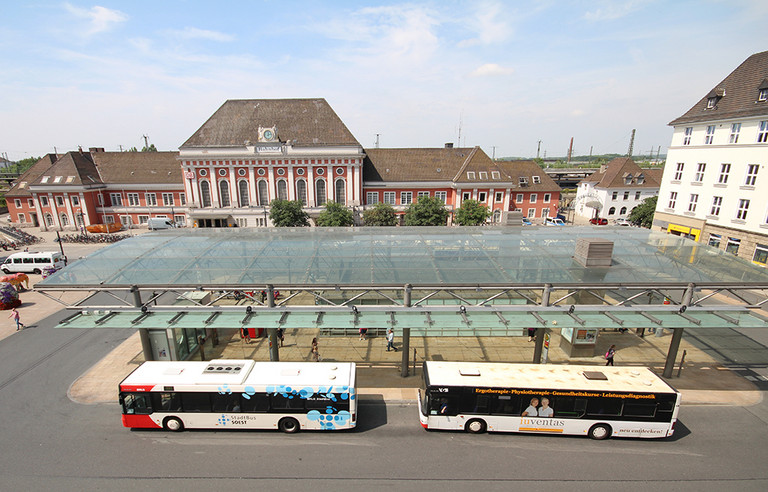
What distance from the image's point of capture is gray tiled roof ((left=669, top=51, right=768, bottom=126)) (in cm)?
2910

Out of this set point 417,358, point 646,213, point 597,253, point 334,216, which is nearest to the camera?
point 597,253

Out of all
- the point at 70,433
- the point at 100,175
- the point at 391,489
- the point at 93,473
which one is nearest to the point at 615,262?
the point at 391,489

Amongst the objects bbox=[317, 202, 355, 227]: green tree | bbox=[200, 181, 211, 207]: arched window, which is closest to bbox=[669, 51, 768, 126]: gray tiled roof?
bbox=[317, 202, 355, 227]: green tree

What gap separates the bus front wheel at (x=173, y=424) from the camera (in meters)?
11.9

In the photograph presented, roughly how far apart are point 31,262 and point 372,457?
36.3 meters

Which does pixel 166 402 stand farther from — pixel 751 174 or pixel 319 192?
pixel 751 174

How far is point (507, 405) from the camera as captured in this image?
11.5m

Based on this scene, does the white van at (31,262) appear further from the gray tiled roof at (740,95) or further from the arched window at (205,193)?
the gray tiled roof at (740,95)

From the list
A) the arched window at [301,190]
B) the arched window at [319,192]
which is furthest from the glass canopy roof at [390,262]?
the arched window at [319,192]

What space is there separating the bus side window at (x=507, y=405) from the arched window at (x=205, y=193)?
151 feet

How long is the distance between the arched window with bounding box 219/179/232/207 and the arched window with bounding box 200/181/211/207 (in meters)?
1.67

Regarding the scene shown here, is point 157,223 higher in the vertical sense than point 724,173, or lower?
lower

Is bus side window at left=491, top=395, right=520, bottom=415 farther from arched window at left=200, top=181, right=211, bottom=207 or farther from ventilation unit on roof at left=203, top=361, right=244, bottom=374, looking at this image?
arched window at left=200, top=181, right=211, bottom=207

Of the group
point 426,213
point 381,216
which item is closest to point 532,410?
point 426,213
